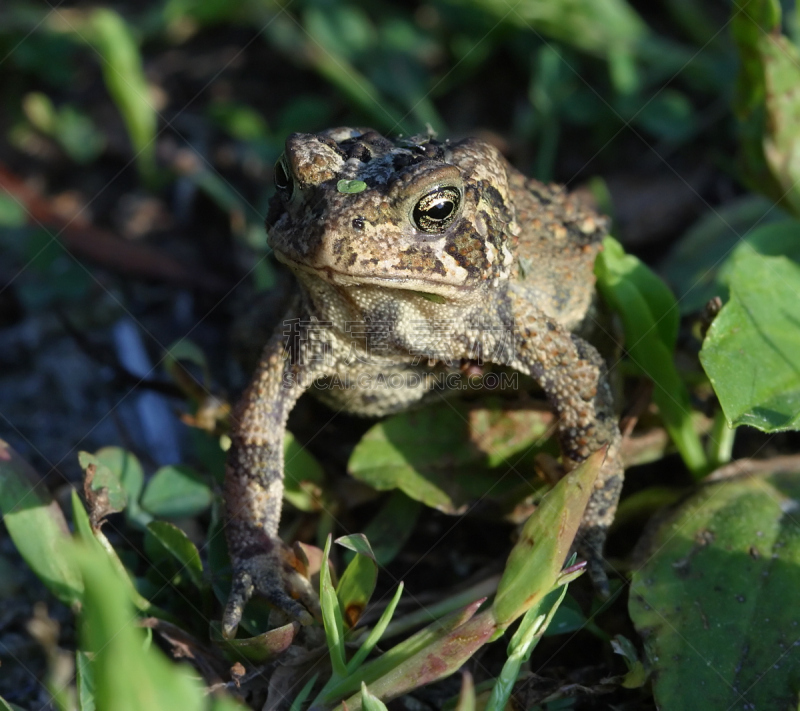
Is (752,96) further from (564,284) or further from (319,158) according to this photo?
(319,158)

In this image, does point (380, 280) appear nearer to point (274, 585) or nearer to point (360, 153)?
point (360, 153)

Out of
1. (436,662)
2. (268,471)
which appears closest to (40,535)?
(268,471)

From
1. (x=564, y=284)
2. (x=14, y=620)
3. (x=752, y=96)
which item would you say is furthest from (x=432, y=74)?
(x=14, y=620)

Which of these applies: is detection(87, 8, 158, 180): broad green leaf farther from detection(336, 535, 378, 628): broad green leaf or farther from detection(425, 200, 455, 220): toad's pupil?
detection(336, 535, 378, 628): broad green leaf

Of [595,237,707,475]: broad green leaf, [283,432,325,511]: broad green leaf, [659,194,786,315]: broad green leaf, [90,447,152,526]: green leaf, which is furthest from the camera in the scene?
[659,194,786,315]: broad green leaf

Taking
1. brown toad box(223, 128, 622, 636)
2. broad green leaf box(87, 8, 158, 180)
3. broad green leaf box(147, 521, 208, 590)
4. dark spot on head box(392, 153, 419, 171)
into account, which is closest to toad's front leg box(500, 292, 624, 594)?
brown toad box(223, 128, 622, 636)

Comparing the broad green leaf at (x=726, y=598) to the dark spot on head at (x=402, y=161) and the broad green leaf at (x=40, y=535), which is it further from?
the broad green leaf at (x=40, y=535)
